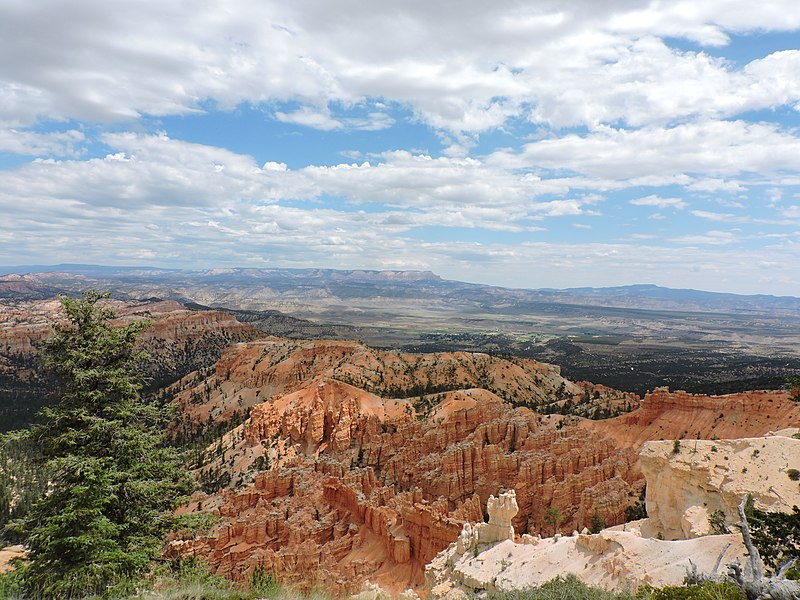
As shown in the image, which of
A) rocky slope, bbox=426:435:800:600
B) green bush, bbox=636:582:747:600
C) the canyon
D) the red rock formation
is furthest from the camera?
the red rock formation

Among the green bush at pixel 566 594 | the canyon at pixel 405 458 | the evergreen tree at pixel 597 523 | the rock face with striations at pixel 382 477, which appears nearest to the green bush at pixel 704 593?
the green bush at pixel 566 594

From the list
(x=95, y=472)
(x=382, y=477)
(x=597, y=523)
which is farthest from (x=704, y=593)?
(x=382, y=477)

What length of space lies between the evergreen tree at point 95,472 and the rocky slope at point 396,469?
12.9 metres

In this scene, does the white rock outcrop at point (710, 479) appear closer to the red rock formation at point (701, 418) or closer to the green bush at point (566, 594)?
the green bush at point (566, 594)

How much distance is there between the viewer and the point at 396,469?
42344 millimetres

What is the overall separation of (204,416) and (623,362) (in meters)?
125

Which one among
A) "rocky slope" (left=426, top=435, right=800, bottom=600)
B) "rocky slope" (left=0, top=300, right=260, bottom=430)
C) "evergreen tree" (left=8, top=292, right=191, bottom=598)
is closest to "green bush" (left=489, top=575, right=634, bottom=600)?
"rocky slope" (left=426, top=435, right=800, bottom=600)

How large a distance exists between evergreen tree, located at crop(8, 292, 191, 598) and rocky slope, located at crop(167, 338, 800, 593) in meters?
12.9

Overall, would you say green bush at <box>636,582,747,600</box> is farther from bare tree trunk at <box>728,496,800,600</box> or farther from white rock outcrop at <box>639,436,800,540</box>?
white rock outcrop at <box>639,436,800,540</box>

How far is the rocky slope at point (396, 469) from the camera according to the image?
28781mm

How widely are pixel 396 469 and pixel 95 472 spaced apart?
34.3 m

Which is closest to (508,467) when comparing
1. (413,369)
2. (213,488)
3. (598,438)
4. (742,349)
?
(598,438)

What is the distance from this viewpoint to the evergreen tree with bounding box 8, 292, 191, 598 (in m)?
9.84

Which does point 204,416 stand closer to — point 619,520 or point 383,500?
point 383,500
